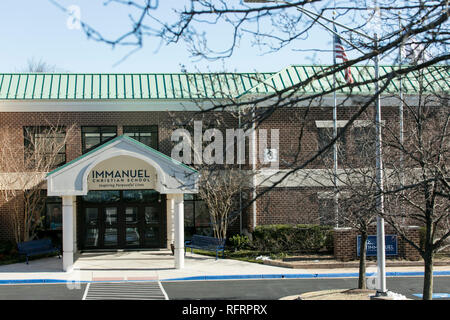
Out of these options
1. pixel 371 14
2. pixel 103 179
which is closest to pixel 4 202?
pixel 103 179

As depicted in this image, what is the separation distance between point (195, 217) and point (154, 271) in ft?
19.1

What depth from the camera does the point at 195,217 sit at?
27016 mm

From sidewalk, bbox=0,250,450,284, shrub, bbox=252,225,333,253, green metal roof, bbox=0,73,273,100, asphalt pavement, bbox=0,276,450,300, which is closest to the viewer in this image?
asphalt pavement, bbox=0,276,450,300

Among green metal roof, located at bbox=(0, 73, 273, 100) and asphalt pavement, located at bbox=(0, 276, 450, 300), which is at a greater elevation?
green metal roof, located at bbox=(0, 73, 273, 100)

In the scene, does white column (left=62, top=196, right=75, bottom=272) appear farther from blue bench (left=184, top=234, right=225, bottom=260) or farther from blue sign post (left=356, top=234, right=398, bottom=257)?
blue sign post (left=356, top=234, right=398, bottom=257)

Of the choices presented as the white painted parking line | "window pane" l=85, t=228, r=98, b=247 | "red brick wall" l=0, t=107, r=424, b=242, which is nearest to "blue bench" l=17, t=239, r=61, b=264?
"window pane" l=85, t=228, r=98, b=247

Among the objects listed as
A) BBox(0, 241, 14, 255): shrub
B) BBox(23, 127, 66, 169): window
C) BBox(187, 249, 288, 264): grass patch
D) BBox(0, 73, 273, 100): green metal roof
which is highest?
BBox(0, 73, 273, 100): green metal roof

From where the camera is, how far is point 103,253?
25672mm

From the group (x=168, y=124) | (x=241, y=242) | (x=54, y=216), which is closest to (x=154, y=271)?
(x=241, y=242)

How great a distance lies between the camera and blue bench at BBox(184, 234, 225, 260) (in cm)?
2414

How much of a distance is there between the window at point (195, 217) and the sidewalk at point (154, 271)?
2938 mm

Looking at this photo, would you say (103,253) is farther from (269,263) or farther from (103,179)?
(269,263)

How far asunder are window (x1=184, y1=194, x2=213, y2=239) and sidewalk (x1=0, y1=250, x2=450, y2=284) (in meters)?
2.94

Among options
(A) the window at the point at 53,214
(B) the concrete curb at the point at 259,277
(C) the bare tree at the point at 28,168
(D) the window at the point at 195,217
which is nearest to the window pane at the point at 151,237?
(D) the window at the point at 195,217
